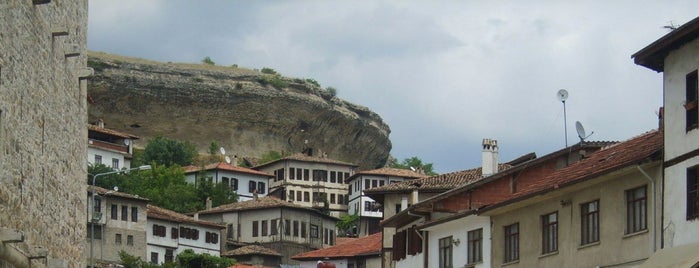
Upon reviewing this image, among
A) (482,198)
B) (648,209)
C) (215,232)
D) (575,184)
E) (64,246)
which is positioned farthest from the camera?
(215,232)

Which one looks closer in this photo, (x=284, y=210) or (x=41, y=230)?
(x=41, y=230)

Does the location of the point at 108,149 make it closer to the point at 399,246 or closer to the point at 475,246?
the point at 399,246

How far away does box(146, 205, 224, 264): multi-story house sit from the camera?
116000 millimetres

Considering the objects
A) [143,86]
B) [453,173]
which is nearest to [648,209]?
[453,173]

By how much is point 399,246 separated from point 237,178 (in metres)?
98.4

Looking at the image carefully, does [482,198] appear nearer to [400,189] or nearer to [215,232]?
[400,189]

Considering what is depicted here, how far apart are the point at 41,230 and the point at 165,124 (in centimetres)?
17088

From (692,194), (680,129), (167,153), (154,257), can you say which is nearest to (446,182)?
(680,129)

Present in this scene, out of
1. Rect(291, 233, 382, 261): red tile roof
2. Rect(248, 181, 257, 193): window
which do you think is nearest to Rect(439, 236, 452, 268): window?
Rect(291, 233, 382, 261): red tile roof

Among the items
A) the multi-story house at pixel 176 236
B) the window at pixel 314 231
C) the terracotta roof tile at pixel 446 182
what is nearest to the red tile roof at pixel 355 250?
the terracotta roof tile at pixel 446 182

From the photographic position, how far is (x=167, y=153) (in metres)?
173

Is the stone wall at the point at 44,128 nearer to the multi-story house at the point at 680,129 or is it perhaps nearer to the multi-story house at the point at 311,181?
the multi-story house at the point at 680,129

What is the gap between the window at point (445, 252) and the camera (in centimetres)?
5091

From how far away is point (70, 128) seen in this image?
104 ft
